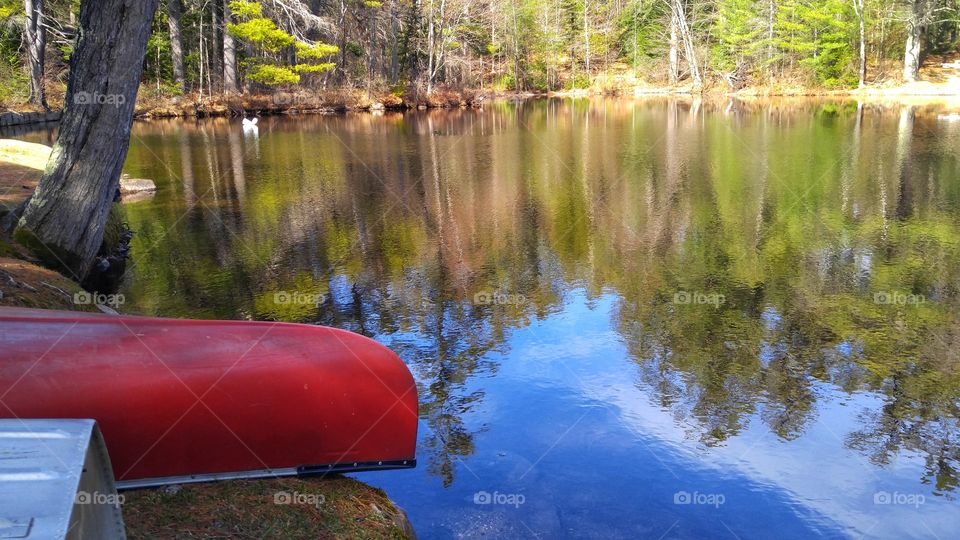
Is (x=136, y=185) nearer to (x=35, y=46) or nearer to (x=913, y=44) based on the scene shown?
(x=35, y=46)

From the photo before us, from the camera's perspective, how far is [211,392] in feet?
13.3

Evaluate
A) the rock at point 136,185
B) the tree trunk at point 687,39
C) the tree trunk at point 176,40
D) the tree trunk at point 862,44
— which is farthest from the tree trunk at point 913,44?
the rock at point 136,185

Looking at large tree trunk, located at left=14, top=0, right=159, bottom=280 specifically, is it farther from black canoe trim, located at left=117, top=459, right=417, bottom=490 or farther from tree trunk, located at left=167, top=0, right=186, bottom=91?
tree trunk, located at left=167, top=0, right=186, bottom=91

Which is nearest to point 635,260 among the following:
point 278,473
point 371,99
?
point 278,473

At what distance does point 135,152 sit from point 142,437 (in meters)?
21.0

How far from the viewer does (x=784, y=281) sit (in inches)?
360

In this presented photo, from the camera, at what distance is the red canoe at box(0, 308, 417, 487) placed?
12.6 ft

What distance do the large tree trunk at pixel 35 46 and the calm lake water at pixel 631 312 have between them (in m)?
16.0

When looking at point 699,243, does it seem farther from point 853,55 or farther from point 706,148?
point 853,55

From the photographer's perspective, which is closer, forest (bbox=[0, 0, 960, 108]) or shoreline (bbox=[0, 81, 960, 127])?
shoreline (bbox=[0, 81, 960, 127])

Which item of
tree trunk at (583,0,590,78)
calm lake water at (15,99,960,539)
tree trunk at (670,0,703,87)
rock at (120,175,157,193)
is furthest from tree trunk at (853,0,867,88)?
rock at (120,175,157,193)

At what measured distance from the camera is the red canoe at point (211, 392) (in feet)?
12.6

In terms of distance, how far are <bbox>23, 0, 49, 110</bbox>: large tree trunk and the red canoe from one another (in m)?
31.1

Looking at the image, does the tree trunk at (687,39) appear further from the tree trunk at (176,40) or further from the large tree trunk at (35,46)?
the large tree trunk at (35,46)
